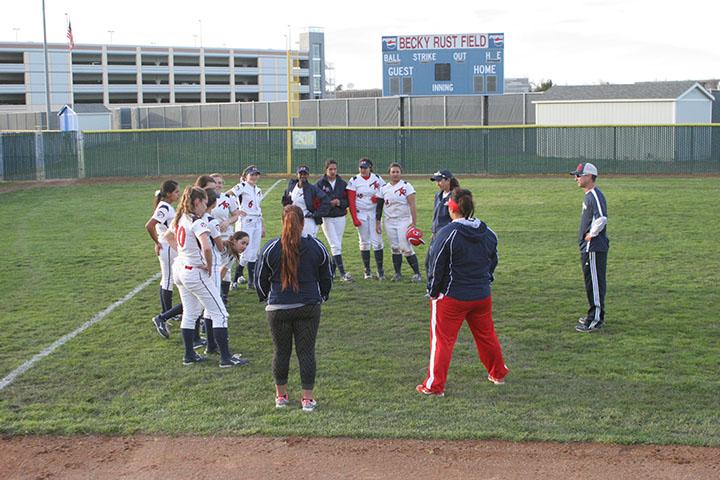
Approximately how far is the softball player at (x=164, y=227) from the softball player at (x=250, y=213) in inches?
95.5

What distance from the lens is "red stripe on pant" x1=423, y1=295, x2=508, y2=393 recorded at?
7770 mm

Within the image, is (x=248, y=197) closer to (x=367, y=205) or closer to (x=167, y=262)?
(x=367, y=205)

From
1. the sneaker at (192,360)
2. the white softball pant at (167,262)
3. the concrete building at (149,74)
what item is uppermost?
the concrete building at (149,74)

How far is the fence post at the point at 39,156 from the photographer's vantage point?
31.6m

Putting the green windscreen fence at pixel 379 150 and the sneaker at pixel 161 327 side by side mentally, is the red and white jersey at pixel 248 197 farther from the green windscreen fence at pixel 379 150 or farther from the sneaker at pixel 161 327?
the green windscreen fence at pixel 379 150

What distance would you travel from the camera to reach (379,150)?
33500 mm

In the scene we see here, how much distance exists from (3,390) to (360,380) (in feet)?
11.2

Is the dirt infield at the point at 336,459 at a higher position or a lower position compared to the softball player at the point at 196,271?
lower

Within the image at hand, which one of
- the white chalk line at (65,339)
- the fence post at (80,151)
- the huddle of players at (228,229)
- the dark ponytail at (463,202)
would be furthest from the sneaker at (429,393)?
the fence post at (80,151)

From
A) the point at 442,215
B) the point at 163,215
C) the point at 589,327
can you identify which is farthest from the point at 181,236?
the point at 589,327

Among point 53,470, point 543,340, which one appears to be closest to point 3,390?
point 53,470

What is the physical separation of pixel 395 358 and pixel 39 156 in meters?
25.8

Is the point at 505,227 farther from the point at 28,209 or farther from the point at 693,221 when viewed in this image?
the point at 28,209

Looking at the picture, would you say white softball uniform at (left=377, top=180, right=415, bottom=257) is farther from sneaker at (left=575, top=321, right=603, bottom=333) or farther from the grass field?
sneaker at (left=575, top=321, right=603, bottom=333)
